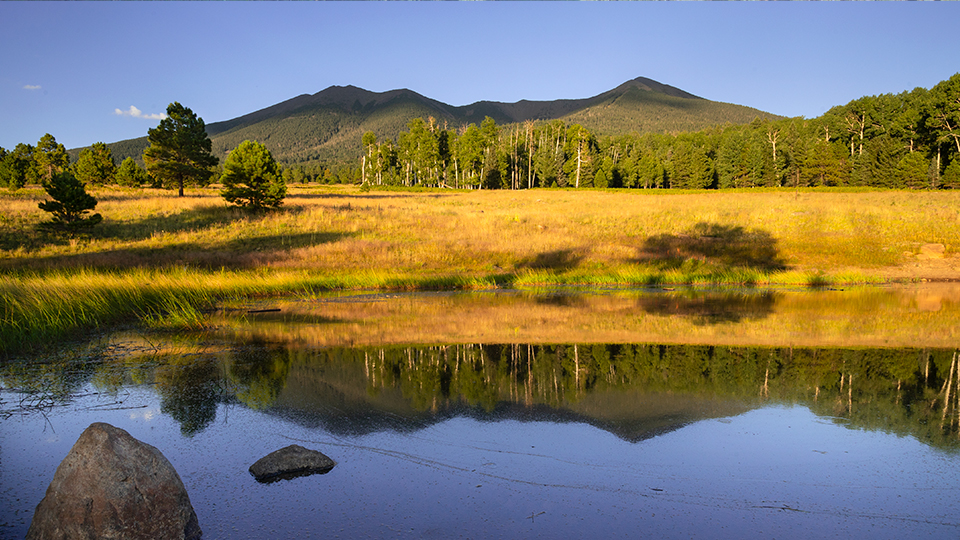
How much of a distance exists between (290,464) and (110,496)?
1.81m

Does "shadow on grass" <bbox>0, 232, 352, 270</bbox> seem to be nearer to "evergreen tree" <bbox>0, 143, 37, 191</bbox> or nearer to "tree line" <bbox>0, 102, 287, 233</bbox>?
"tree line" <bbox>0, 102, 287, 233</bbox>

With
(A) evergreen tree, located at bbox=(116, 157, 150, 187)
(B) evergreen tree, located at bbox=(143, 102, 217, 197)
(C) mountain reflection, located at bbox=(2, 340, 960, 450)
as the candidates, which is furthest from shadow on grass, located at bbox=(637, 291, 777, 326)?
(A) evergreen tree, located at bbox=(116, 157, 150, 187)

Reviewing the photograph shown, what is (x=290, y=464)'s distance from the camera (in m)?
5.53

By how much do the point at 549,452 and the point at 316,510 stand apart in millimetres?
2529

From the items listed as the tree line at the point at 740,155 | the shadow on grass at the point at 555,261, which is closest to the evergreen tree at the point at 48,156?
the tree line at the point at 740,155

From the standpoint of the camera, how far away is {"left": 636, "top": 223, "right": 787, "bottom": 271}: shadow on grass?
81.7 ft

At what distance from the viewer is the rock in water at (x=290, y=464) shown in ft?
17.8

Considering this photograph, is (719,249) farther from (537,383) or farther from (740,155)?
(740,155)

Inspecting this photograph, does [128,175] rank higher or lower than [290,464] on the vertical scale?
higher

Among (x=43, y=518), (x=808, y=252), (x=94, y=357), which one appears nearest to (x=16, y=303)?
(x=94, y=357)

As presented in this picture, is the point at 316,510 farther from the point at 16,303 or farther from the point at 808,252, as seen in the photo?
the point at 808,252

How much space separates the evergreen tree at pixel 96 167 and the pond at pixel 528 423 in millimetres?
72058

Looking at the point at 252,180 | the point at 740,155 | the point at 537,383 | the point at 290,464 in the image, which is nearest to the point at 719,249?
the point at 537,383

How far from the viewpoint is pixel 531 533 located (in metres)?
4.34
